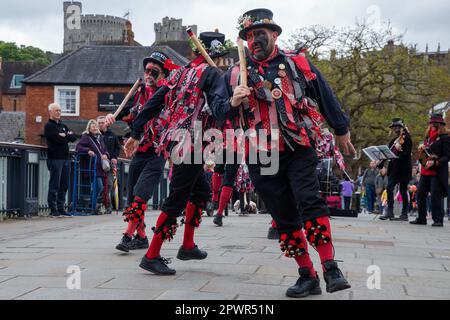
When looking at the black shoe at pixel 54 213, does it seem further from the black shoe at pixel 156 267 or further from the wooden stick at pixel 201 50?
the wooden stick at pixel 201 50

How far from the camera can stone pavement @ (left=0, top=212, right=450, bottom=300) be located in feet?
15.5

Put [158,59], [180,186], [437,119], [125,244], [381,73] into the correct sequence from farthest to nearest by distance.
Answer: [381,73] < [437,119] < [158,59] < [125,244] < [180,186]

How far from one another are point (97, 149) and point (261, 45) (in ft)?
33.6

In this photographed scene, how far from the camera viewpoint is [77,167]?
587 inches

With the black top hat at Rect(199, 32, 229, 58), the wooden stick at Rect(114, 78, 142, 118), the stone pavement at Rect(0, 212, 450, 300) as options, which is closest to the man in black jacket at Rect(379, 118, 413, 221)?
the stone pavement at Rect(0, 212, 450, 300)

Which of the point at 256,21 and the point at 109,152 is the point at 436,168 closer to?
the point at 109,152

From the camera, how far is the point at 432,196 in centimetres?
1316

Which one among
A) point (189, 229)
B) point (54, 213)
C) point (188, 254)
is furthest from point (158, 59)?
point (54, 213)

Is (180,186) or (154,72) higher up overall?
(154,72)

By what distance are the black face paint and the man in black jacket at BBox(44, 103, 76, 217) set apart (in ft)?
28.3

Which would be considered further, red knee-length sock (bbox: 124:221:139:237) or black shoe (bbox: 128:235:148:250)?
black shoe (bbox: 128:235:148:250)

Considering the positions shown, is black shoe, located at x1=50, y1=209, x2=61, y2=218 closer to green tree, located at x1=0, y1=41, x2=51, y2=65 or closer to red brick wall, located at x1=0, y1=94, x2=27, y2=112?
red brick wall, located at x1=0, y1=94, x2=27, y2=112
